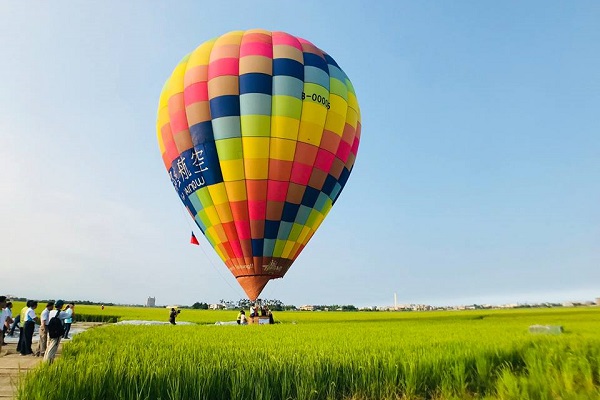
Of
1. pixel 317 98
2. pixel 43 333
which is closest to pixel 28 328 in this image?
pixel 43 333

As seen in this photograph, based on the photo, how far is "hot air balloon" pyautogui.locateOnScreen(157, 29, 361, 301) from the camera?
20.7 m

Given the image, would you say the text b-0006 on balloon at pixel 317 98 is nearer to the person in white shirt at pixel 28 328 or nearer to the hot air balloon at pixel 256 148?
the hot air balloon at pixel 256 148

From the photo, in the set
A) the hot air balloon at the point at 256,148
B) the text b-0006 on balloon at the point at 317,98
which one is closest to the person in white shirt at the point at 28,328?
the hot air balloon at the point at 256,148

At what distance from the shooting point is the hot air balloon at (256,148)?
20672mm

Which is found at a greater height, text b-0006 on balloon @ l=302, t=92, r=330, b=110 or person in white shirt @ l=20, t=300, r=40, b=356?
text b-0006 on balloon @ l=302, t=92, r=330, b=110

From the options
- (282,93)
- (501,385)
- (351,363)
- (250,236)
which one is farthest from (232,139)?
(501,385)

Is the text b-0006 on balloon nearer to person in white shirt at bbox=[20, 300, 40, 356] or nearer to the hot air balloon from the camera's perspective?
the hot air balloon

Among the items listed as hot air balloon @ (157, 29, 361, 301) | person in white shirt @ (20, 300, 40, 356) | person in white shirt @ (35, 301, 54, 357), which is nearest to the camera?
person in white shirt @ (35, 301, 54, 357)

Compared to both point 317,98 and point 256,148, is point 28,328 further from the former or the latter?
point 317,98

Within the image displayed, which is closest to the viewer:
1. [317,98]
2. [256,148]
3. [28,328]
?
[28,328]

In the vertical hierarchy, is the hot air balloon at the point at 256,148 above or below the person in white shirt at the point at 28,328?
above

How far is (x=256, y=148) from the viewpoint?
2050 centimetres

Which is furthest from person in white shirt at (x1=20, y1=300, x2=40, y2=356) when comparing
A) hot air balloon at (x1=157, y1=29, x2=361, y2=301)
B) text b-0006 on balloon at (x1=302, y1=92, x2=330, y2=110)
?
text b-0006 on balloon at (x1=302, y1=92, x2=330, y2=110)

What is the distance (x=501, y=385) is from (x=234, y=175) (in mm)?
18037
